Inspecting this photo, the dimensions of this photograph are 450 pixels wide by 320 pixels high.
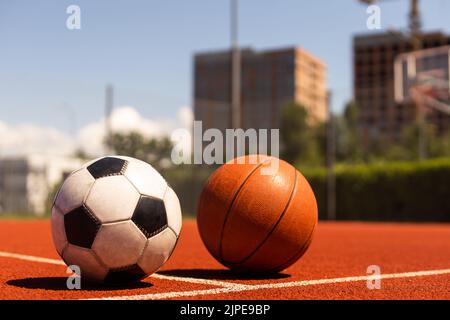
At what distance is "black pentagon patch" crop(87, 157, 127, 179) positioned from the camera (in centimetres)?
484

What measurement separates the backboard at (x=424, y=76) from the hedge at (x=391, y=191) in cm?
311

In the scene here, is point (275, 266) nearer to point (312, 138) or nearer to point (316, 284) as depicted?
point (316, 284)

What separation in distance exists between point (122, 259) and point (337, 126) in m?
66.1

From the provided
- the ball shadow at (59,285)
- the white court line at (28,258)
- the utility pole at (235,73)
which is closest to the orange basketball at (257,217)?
the ball shadow at (59,285)

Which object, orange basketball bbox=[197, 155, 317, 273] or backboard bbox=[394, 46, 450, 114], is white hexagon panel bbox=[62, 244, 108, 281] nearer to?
orange basketball bbox=[197, 155, 317, 273]

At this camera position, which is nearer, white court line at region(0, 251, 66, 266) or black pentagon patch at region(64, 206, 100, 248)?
black pentagon patch at region(64, 206, 100, 248)

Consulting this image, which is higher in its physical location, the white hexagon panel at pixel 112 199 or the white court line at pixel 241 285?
the white hexagon panel at pixel 112 199

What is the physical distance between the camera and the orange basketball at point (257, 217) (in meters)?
5.51

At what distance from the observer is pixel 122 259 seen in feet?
15.3

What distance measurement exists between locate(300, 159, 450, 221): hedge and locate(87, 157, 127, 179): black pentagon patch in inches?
863

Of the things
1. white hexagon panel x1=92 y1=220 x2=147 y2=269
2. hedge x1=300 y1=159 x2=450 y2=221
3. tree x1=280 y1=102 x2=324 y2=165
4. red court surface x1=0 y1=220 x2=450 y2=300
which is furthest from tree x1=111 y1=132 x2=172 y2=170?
tree x1=280 y1=102 x2=324 y2=165

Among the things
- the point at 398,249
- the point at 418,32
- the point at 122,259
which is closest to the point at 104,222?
the point at 122,259

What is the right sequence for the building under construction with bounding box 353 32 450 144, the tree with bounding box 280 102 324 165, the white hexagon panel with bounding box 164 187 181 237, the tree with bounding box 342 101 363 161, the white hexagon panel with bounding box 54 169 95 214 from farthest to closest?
the building under construction with bounding box 353 32 450 144 < the tree with bounding box 280 102 324 165 < the tree with bounding box 342 101 363 161 < the white hexagon panel with bounding box 164 187 181 237 < the white hexagon panel with bounding box 54 169 95 214

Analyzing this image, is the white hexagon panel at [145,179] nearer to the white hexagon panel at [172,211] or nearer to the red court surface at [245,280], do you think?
the white hexagon panel at [172,211]
